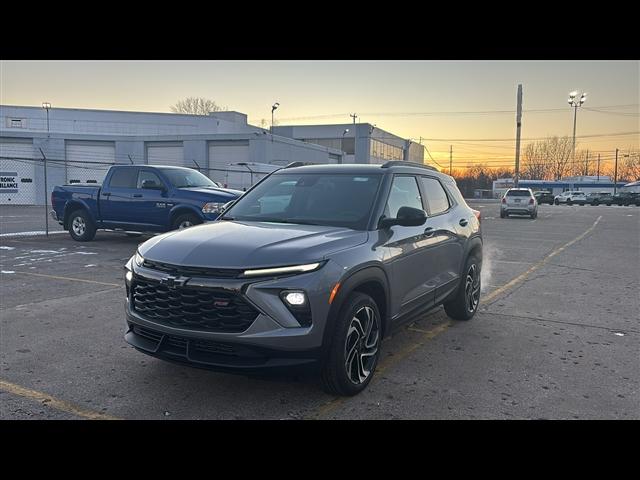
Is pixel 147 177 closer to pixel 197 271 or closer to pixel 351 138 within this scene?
pixel 197 271

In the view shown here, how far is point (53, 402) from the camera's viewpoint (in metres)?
3.81

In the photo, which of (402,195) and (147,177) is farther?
(147,177)

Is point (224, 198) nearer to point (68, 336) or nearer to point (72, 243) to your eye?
point (72, 243)

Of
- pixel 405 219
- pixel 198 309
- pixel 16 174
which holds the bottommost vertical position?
pixel 198 309

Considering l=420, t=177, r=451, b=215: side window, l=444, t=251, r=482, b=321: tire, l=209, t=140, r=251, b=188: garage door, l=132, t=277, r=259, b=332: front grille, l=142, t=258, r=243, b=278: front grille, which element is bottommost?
l=444, t=251, r=482, b=321: tire

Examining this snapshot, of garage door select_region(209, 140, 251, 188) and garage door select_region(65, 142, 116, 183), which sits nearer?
garage door select_region(209, 140, 251, 188)

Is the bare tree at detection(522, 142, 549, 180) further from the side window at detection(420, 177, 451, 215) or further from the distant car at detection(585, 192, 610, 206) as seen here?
the side window at detection(420, 177, 451, 215)

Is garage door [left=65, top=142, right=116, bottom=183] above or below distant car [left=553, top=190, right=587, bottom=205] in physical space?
above

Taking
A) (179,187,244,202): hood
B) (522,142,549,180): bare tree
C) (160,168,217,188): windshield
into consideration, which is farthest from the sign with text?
(522,142,549,180): bare tree

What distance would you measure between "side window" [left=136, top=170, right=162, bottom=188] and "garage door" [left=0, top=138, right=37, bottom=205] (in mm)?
29213

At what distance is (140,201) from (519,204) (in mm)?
20335

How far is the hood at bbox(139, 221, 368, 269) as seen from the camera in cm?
358

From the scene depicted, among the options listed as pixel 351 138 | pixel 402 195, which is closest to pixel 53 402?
pixel 402 195
